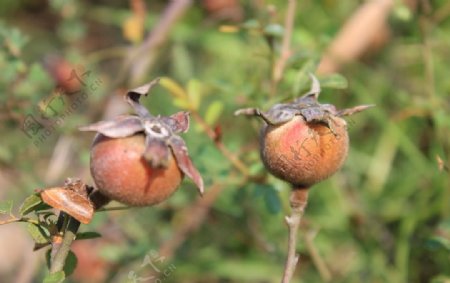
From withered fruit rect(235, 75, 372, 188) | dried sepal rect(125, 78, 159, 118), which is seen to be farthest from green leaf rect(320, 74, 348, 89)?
dried sepal rect(125, 78, 159, 118)

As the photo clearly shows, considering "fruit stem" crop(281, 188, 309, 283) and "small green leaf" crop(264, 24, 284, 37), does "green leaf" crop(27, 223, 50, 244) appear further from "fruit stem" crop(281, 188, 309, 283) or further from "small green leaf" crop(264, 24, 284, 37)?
"small green leaf" crop(264, 24, 284, 37)

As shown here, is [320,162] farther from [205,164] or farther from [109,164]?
[205,164]

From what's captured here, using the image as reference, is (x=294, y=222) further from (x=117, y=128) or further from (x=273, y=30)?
(x=273, y=30)

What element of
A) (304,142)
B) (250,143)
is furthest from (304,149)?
(250,143)

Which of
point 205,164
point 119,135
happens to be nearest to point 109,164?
point 119,135

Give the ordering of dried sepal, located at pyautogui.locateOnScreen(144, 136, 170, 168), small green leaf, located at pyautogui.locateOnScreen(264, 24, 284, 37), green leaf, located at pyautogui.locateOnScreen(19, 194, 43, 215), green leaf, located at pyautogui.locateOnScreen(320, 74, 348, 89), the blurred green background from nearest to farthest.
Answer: dried sepal, located at pyautogui.locateOnScreen(144, 136, 170, 168) → green leaf, located at pyautogui.locateOnScreen(19, 194, 43, 215) → green leaf, located at pyautogui.locateOnScreen(320, 74, 348, 89) → small green leaf, located at pyautogui.locateOnScreen(264, 24, 284, 37) → the blurred green background

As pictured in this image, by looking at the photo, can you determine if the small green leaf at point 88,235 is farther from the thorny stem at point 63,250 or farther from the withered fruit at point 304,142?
the withered fruit at point 304,142
